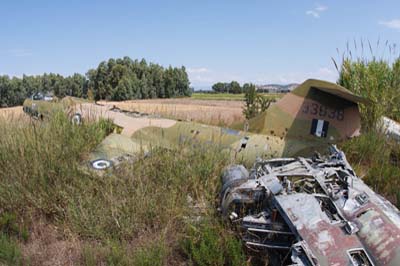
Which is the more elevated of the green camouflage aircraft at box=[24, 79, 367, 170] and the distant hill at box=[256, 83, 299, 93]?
the distant hill at box=[256, 83, 299, 93]

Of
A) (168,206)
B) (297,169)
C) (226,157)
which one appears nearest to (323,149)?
(226,157)

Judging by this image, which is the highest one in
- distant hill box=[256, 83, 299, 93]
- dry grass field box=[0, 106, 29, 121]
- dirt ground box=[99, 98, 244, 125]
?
distant hill box=[256, 83, 299, 93]

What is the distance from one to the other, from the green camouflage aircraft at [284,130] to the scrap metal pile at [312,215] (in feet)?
6.12

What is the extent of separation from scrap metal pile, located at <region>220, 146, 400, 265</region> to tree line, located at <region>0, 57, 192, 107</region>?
3112 centimetres

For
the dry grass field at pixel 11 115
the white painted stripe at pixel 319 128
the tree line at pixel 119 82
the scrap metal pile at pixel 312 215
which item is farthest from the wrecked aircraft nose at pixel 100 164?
the tree line at pixel 119 82

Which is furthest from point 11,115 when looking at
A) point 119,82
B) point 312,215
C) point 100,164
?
point 119,82

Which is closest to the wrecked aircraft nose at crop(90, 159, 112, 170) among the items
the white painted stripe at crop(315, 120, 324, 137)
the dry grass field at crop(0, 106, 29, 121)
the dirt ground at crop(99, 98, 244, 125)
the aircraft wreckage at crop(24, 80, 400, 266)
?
the aircraft wreckage at crop(24, 80, 400, 266)

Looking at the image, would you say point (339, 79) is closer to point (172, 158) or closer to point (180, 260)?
point (172, 158)

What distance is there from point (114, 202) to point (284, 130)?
3.29 metres

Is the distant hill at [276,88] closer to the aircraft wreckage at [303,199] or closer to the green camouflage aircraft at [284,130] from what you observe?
the green camouflage aircraft at [284,130]

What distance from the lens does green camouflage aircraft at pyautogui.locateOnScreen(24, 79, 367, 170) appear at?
17.0 feet

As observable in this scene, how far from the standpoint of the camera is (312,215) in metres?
2.38

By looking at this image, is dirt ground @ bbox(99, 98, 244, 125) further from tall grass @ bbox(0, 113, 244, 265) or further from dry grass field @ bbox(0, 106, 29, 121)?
tall grass @ bbox(0, 113, 244, 265)

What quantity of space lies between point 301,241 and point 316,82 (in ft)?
12.4
